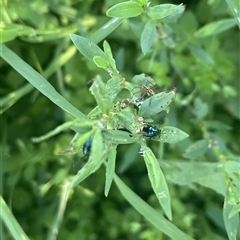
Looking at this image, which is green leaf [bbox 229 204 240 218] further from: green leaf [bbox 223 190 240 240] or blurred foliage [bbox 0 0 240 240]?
blurred foliage [bbox 0 0 240 240]

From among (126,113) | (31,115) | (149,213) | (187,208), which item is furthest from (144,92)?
(31,115)

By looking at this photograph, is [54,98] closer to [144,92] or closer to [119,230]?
[144,92]

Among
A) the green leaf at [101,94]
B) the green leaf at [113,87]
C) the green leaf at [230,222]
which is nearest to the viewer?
the green leaf at [101,94]

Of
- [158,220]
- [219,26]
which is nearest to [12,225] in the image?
[158,220]

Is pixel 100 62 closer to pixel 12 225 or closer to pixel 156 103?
pixel 156 103

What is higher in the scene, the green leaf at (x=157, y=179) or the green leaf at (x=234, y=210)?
the green leaf at (x=157, y=179)

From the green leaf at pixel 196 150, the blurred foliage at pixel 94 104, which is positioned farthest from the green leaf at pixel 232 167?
the blurred foliage at pixel 94 104

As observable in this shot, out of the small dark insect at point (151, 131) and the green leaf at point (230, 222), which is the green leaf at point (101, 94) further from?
the green leaf at point (230, 222)
